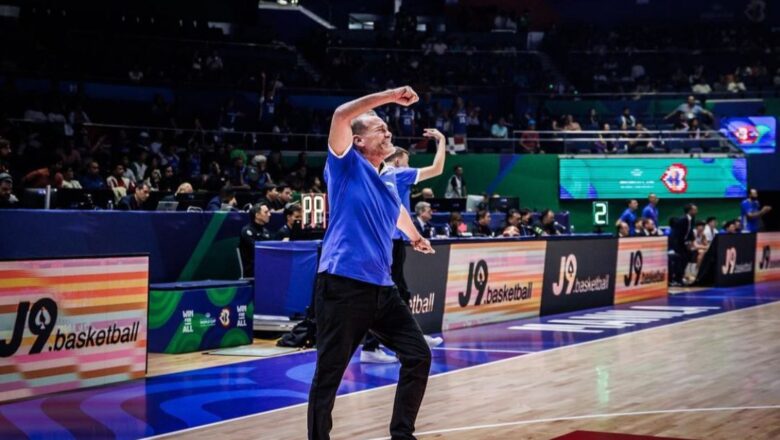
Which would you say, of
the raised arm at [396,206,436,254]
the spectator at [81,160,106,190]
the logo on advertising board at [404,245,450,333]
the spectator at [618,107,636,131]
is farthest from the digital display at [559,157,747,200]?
the raised arm at [396,206,436,254]

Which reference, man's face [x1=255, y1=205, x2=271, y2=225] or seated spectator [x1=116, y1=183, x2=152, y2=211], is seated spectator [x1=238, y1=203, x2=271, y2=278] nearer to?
man's face [x1=255, y1=205, x2=271, y2=225]

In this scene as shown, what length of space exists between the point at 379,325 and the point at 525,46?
3031 centimetres

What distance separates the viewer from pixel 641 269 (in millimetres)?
17984

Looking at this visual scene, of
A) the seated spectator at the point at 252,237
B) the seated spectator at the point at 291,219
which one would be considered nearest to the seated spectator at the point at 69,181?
the seated spectator at the point at 252,237

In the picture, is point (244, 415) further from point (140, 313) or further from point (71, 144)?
point (71, 144)

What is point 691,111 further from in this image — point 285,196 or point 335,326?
point 335,326

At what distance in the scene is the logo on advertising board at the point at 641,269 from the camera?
56.4 feet

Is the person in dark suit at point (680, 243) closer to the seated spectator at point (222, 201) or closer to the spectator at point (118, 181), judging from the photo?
the seated spectator at point (222, 201)

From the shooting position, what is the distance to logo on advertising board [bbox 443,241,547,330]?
1316 centimetres

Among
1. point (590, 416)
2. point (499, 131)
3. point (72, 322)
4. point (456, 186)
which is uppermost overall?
point (499, 131)

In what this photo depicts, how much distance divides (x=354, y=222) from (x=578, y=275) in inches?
443

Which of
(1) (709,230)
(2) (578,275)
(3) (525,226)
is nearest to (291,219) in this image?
(2) (578,275)

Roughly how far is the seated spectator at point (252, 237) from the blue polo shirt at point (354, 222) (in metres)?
7.52

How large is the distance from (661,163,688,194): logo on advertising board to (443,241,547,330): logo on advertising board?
14376 mm
